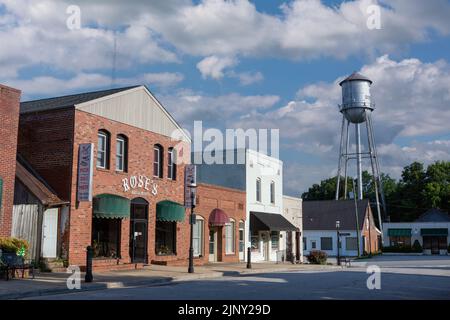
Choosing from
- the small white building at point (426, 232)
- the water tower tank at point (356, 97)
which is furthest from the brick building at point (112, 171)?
the small white building at point (426, 232)

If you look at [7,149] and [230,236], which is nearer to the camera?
[7,149]

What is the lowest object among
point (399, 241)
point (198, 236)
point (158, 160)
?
point (399, 241)

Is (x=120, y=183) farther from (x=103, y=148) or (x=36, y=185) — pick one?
(x=36, y=185)

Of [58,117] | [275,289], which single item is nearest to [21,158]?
[58,117]

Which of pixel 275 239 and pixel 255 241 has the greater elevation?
pixel 275 239

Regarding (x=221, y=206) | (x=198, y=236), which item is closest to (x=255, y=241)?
(x=221, y=206)

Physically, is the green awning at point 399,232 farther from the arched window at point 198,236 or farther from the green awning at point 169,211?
the green awning at point 169,211

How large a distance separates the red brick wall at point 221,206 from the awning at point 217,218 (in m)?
0.24

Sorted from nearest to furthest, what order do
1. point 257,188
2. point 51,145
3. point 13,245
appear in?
point 13,245
point 51,145
point 257,188

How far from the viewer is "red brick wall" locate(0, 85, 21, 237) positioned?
20547mm

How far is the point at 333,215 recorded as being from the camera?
68.9 m

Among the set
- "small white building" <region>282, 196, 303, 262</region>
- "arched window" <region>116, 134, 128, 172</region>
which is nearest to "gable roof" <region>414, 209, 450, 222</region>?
"small white building" <region>282, 196, 303, 262</region>

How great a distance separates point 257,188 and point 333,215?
31.8m

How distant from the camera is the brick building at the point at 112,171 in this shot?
76.9ft
